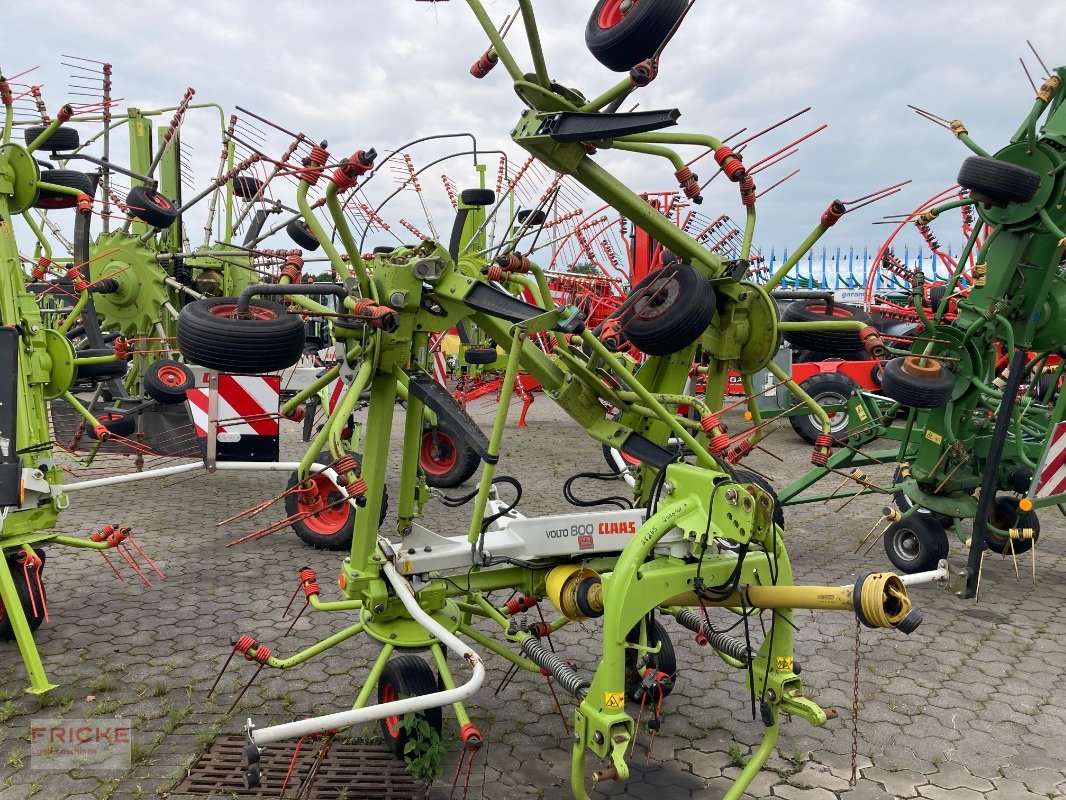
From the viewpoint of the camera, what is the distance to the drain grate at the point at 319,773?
3.54 meters

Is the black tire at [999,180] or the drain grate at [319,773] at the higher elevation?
the black tire at [999,180]

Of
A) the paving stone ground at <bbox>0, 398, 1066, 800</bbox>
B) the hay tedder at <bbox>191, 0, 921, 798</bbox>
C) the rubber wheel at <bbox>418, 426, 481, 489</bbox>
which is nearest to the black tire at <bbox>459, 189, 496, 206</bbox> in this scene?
the hay tedder at <bbox>191, 0, 921, 798</bbox>

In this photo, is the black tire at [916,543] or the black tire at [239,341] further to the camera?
the black tire at [916,543]

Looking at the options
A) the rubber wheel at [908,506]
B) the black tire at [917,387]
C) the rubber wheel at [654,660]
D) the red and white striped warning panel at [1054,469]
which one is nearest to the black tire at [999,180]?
the black tire at [917,387]

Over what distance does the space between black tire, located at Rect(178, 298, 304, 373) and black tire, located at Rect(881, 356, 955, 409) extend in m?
4.21

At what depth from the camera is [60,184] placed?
6113mm

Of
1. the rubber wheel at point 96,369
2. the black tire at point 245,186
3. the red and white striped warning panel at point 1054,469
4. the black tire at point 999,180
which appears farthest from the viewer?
the black tire at point 245,186

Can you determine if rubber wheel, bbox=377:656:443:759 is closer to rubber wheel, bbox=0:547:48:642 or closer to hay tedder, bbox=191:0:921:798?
hay tedder, bbox=191:0:921:798

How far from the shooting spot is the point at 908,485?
21.8ft

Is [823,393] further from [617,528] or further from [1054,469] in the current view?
[617,528]

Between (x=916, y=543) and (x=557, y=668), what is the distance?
4.09 metres

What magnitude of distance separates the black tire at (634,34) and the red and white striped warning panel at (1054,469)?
4407 millimetres

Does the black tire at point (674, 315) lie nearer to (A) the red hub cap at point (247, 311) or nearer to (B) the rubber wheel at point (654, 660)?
(B) the rubber wheel at point (654, 660)

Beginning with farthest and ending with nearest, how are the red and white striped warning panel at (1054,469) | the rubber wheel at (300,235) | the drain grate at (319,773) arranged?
the rubber wheel at (300,235), the red and white striped warning panel at (1054,469), the drain grate at (319,773)
